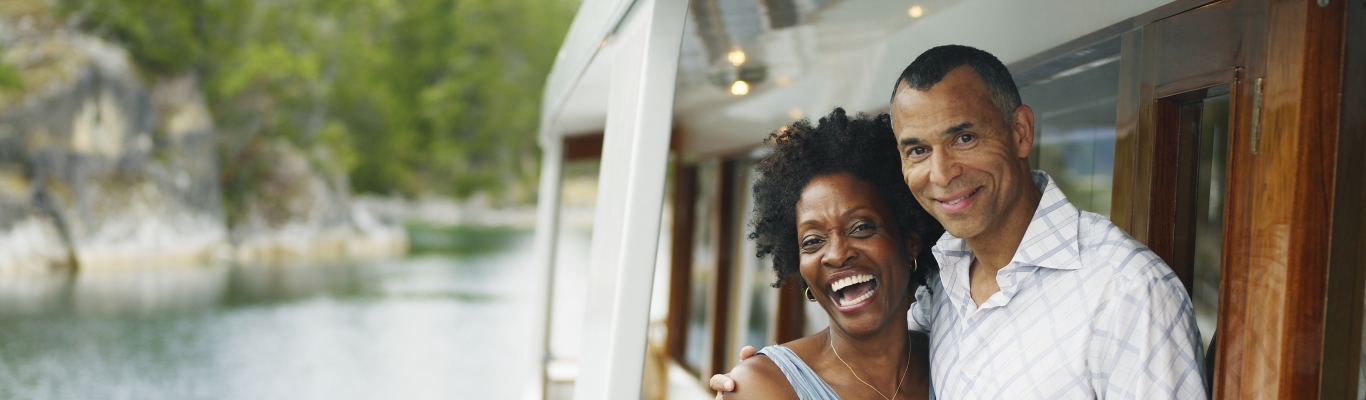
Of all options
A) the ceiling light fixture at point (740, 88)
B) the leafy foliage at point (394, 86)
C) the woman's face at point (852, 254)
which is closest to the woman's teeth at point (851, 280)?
the woman's face at point (852, 254)

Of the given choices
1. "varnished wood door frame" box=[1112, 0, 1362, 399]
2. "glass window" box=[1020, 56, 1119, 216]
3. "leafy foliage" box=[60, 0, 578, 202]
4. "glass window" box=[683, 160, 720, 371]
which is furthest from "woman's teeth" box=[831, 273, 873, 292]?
"leafy foliage" box=[60, 0, 578, 202]

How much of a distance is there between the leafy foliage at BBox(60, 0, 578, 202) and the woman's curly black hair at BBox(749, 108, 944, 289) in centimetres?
3045

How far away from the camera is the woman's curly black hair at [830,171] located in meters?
2.11

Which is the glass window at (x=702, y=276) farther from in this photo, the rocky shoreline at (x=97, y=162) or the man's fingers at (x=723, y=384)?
the rocky shoreline at (x=97, y=162)

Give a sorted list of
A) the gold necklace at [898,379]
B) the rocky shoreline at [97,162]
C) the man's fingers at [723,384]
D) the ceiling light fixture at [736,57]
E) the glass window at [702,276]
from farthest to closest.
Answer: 1. the rocky shoreline at [97,162]
2. the glass window at [702,276]
3. the ceiling light fixture at [736,57]
4. the gold necklace at [898,379]
5. the man's fingers at [723,384]

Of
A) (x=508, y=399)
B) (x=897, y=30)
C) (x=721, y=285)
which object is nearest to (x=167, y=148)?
(x=508, y=399)

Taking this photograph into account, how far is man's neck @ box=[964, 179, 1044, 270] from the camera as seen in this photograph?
1.85 meters

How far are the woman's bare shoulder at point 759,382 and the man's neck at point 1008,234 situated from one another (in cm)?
43

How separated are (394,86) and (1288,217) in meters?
40.3

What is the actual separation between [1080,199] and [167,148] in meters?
27.8

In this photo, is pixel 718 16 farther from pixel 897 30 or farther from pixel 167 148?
pixel 167 148

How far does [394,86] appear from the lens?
39.8 metres

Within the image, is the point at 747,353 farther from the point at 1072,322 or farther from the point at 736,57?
the point at 736,57

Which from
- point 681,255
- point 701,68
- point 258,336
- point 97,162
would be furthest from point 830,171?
point 97,162
